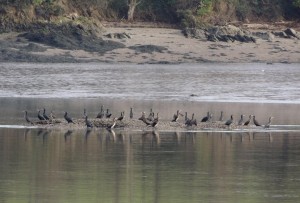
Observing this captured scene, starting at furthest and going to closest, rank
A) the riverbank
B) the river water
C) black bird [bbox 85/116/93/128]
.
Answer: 1. the riverbank
2. black bird [bbox 85/116/93/128]
3. the river water

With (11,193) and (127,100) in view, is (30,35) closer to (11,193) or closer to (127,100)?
(127,100)

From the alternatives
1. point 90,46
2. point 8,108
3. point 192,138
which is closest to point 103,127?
point 192,138

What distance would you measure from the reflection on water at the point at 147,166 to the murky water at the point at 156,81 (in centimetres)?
816

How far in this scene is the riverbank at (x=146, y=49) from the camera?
1554 inches

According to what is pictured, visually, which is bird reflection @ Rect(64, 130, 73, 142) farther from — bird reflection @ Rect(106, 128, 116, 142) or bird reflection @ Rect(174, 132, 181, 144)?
bird reflection @ Rect(174, 132, 181, 144)

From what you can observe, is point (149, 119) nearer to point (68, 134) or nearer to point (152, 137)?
point (152, 137)

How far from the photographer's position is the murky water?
3114 centimetres

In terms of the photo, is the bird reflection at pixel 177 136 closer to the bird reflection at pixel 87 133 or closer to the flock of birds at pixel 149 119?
the flock of birds at pixel 149 119

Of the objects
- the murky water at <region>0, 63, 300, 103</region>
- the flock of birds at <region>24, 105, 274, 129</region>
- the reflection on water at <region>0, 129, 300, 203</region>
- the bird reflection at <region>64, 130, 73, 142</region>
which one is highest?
the reflection on water at <region>0, 129, 300, 203</region>

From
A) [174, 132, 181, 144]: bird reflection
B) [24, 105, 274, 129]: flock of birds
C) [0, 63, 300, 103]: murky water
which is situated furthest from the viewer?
[0, 63, 300, 103]: murky water

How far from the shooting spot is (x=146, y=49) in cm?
4028

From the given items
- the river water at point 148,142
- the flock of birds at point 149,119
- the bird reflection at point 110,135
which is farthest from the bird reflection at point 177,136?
the bird reflection at point 110,135

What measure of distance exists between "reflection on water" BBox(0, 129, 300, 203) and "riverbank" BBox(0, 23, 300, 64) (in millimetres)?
16557

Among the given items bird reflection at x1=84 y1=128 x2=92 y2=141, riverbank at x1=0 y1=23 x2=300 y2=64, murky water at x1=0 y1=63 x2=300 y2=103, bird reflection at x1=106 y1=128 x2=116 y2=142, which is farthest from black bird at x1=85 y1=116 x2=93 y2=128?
riverbank at x1=0 y1=23 x2=300 y2=64
